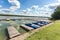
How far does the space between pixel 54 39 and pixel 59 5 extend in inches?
1011

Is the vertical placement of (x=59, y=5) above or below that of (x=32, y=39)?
above

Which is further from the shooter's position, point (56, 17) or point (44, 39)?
point (56, 17)

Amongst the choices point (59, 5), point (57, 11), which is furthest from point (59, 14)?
point (59, 5)

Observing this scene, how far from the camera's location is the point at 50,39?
6.81 m

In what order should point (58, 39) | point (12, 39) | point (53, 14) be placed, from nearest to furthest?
point (58, 39), point (12, 39), point (53, 14)

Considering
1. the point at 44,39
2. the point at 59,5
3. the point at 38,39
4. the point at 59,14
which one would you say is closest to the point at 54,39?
the point at 44,39

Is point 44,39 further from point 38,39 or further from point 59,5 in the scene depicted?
point 59,5

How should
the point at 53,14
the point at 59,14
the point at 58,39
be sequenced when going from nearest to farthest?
the point at 58,39 < the point at 59,14 < the point at 53,14

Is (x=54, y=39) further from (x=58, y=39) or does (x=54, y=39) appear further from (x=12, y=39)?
(x=12, y=39)

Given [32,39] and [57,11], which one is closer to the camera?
[32,39]

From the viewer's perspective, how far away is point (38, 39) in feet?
22.9

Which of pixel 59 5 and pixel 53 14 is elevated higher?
pixel 59 5

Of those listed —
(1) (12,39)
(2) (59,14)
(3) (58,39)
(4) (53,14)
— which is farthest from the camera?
(4) (53,14)

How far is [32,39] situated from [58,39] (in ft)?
5.88
